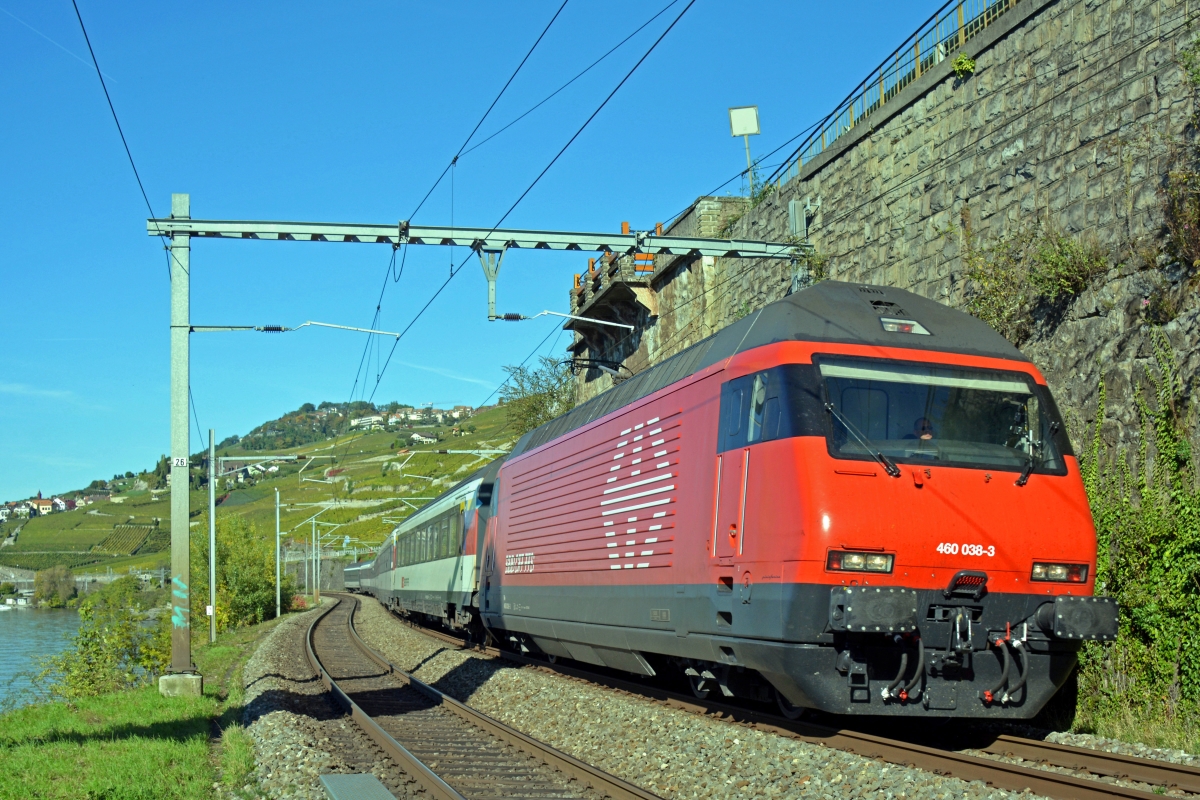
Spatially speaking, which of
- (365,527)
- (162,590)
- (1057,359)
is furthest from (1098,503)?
(365,527)

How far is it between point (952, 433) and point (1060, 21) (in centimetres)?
770

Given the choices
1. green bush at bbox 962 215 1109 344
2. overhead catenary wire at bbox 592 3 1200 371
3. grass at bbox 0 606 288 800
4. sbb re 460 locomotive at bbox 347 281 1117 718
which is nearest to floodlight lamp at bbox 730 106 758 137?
overhead catenary wire at bbox 592 3 1200 371

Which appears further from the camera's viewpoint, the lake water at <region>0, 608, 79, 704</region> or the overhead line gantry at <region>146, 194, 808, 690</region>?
the lake water at <region>0, 608, 79, 704</region>

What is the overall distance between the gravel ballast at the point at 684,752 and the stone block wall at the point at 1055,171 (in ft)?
18.4

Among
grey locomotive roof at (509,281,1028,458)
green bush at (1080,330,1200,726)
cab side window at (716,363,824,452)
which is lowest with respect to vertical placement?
green bush at (1080,330,1200,726)

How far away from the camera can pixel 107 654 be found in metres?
28.8

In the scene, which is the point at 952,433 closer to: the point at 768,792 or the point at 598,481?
the point at 768,792

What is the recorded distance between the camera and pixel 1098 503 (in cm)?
1120

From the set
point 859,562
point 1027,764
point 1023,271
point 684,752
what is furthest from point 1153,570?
point 1023,271

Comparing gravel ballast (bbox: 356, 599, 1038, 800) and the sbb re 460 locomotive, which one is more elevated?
the sbb re 460 locomotive

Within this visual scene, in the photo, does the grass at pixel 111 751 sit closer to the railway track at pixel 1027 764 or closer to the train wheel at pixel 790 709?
the train wheel at pixel 790 709

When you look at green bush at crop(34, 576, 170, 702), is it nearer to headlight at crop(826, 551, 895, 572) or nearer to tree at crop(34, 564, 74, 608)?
headlight at crop(826, 551, 895, 572)

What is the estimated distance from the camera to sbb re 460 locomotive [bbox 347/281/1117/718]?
27.1 ft

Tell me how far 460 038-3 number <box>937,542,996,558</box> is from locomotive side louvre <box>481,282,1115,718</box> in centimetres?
2
